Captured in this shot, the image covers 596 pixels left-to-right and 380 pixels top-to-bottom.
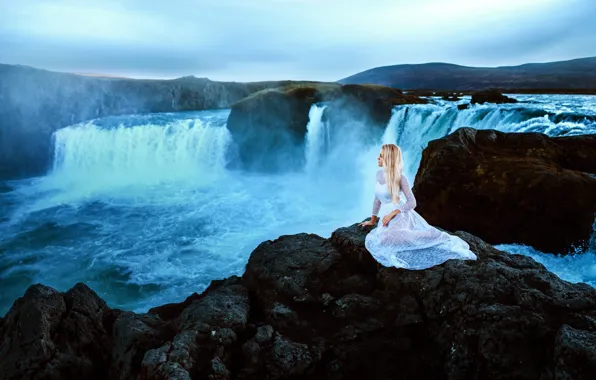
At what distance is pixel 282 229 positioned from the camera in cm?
1402

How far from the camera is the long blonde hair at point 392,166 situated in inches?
169

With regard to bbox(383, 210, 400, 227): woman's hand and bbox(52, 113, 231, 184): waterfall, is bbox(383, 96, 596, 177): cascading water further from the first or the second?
bbox(52, 113, 231, 184): waterfall

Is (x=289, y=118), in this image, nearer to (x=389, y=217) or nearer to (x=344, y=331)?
(x=389, y=217)

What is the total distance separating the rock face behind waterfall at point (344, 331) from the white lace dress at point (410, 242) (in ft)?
0.43

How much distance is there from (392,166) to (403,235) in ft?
2.75

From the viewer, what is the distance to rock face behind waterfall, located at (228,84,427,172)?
70.4 ft

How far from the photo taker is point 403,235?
14.6 feet

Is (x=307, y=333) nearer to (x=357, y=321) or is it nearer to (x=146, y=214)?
(x=357, y=321)

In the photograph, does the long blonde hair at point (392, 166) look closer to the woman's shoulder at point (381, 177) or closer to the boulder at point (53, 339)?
the woman's shoulder at point (381, 177)

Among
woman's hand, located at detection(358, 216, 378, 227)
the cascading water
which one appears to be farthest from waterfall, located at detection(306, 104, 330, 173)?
woman's hand, located at detection(358, 216, 378, 227)

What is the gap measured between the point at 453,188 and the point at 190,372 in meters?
7.44

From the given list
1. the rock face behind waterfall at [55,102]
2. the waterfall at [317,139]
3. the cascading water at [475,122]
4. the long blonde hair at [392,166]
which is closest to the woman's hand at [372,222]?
the long blonde hair at [392,166]

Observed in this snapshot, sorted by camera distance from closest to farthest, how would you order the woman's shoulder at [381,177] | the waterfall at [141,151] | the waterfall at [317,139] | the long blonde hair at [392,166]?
the long blonde hair at [392,166] < the woman's shoulder at [381,177] < the waterfall at [317,139] < the waterfall at [141,151]

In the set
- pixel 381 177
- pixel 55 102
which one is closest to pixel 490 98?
pixel 381 177
